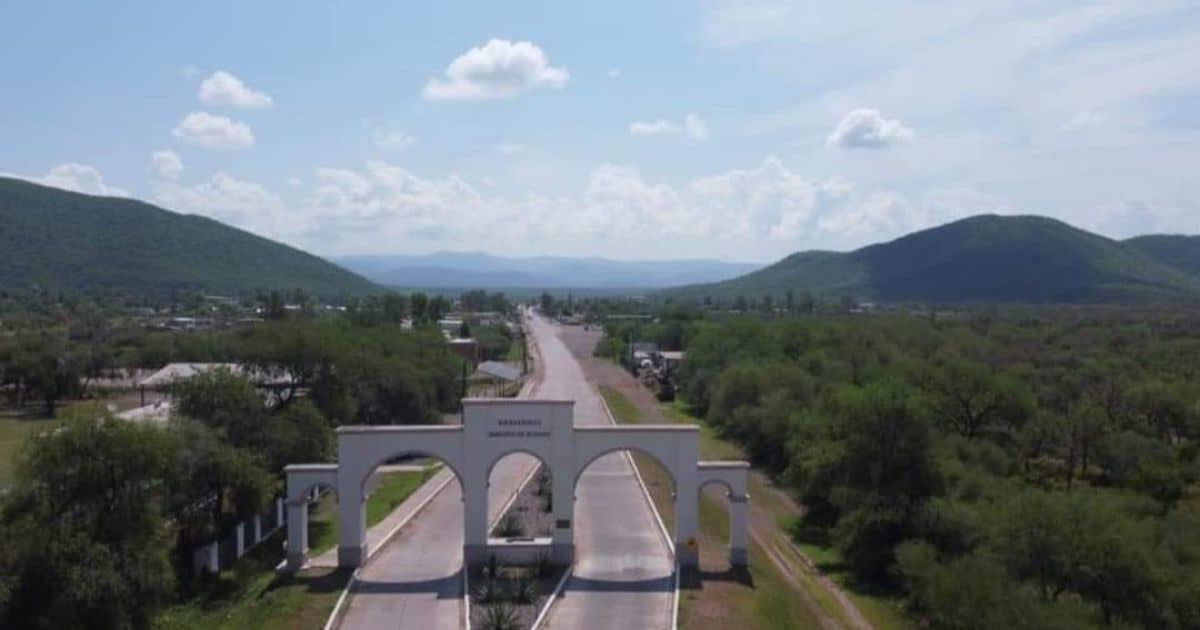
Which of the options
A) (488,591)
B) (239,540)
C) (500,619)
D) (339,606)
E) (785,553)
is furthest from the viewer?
(785,553)

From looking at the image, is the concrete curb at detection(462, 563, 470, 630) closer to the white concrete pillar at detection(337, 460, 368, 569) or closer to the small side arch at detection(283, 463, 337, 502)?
the white concrete pillar at detection(337, 460, 368, 569)

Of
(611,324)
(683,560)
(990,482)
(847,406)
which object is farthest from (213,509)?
(611,324)

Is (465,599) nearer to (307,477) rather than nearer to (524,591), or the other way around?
(524,591)

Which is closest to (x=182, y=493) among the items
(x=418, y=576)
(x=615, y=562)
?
(x=418, y=576)

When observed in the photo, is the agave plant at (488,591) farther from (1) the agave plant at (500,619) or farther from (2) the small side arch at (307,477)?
(2) the small side arch at (307,477)

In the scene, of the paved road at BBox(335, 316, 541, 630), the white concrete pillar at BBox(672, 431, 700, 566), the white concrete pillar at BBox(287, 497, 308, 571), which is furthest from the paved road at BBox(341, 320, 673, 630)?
the white concrete pillar at BBox(287, 497, 308, 571)

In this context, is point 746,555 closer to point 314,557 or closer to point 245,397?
point 314,557

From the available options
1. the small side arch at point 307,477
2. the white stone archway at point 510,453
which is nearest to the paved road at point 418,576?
the white stone archway at point 510,453
